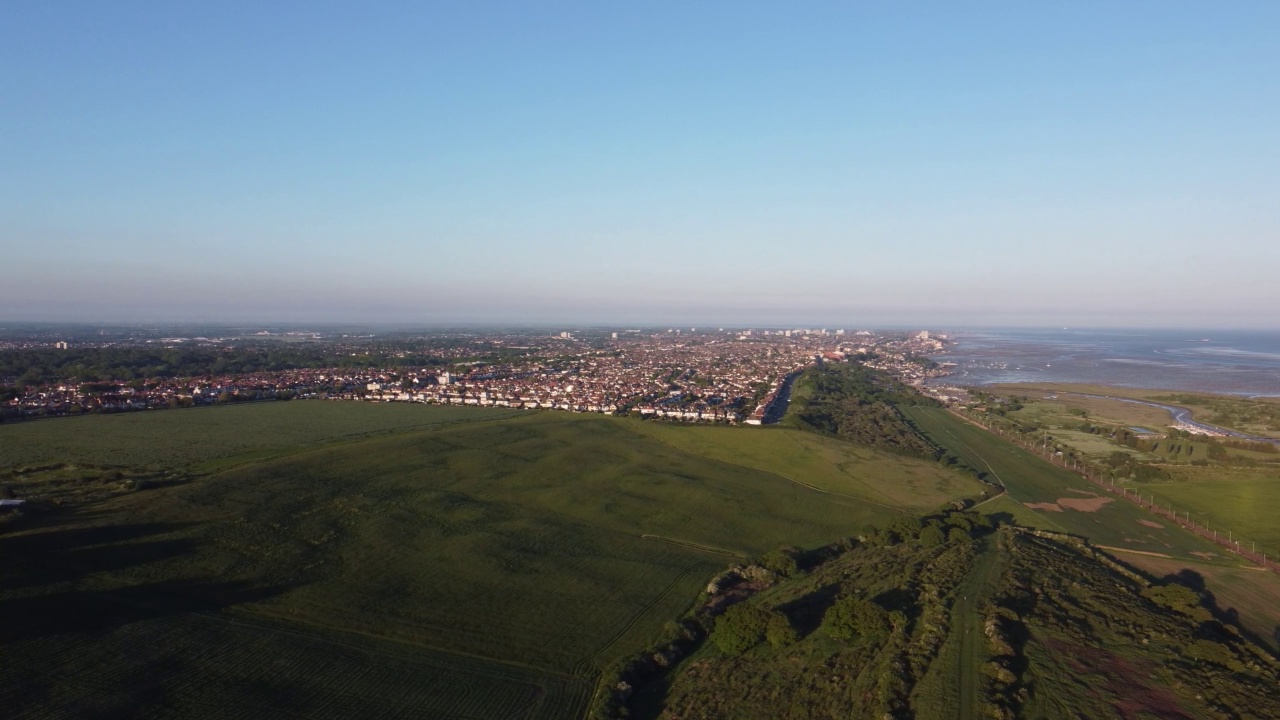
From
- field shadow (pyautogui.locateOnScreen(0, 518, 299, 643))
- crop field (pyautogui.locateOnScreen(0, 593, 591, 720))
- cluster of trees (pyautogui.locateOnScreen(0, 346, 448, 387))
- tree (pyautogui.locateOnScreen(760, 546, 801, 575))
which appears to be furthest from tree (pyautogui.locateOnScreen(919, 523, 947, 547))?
cluster of trees (pyautogui.locateOnScreen(0, 346, 448, 387))

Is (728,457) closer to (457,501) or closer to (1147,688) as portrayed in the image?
(457,501)

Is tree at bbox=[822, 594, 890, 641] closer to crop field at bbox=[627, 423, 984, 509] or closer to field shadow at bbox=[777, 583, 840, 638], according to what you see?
field shadow at bbox=[777, 583, 840, 638]

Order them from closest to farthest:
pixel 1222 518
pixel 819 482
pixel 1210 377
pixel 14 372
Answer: pixel 1222 518, pixel 819 482, pixel 14 372, pixel 1210 377

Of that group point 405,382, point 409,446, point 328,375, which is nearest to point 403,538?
point 409,446

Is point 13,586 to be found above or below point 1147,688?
above

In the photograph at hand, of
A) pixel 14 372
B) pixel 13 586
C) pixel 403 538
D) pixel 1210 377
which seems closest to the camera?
pixel 13 586

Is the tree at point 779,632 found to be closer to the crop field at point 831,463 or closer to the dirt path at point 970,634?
the dirt path at point 970,634
